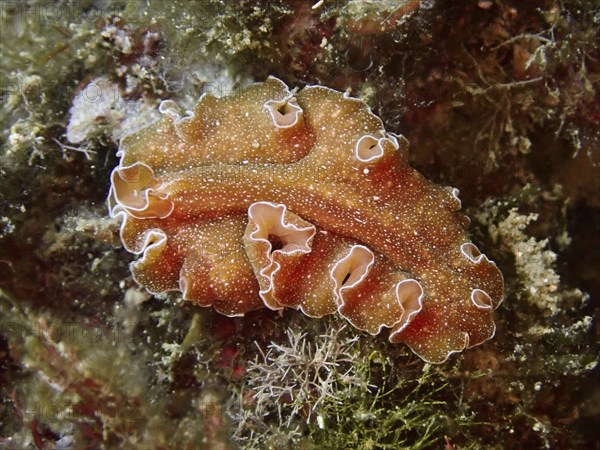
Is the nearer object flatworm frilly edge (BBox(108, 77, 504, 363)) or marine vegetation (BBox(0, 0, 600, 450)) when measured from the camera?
flatworm frilly edge (BBox(108, 77, 504, 363))

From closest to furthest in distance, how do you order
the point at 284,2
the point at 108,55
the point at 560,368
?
1. the point at 284,2
2. the point at 560,368
3. the point at 108,55

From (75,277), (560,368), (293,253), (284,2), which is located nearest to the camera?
(293,253)

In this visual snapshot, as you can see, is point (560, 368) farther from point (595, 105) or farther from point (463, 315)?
point (595, 105)

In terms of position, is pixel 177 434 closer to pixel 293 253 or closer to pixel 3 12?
pixel 293 253

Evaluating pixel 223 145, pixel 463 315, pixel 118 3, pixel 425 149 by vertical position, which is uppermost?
pixel 118 3

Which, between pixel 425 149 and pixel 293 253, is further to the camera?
pixel 425 149

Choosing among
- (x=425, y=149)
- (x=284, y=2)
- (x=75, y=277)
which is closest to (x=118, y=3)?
(x=284, y=2)

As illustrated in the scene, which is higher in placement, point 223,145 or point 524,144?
point 223,145

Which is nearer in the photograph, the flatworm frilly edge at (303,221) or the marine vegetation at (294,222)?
the flatworm frilly edge at (303,221)
